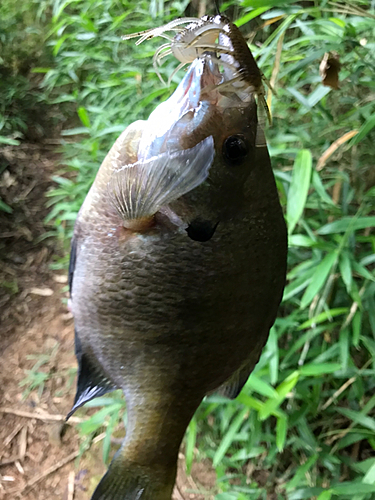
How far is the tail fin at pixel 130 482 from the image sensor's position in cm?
64

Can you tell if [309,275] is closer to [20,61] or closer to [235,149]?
[235,149]

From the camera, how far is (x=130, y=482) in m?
0.64

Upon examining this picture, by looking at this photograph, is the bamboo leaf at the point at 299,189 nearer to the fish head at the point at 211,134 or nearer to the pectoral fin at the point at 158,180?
the fish head at the point at 211,134

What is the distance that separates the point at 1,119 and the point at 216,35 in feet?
5.88

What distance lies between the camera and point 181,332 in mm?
592

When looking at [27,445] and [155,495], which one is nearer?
[155,495]

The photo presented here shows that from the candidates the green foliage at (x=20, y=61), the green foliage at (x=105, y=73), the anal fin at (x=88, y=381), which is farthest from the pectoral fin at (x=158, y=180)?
the green foliage at (x=20, y=61)

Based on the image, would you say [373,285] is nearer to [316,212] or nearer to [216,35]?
[316,212]

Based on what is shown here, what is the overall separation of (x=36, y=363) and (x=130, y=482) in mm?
1168

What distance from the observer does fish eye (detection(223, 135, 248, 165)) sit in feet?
1.83

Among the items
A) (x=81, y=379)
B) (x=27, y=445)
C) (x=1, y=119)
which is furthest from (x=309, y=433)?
(x=1, y=119)

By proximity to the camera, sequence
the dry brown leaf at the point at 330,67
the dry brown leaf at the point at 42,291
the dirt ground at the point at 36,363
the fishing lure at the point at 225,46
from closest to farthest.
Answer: the fishing lure at the point at 225,46 → the dry brown leaf at the point at 330,67 → the dirt ground at the point at 36,363 → the dry brown leaf at the point at 42,291

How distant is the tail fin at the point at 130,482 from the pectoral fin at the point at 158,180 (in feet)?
1.37

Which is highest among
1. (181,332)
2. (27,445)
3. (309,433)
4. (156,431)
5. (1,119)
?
(181,332)
